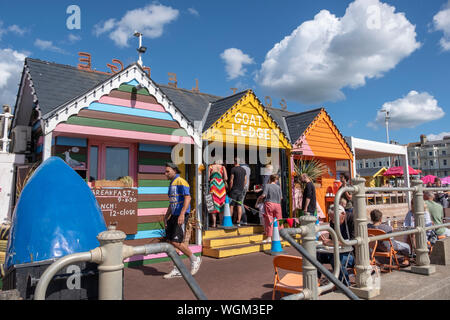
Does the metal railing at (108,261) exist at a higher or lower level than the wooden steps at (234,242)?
higher

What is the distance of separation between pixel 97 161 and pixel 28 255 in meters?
3.95

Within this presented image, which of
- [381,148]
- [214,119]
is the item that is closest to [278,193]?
[214,119]

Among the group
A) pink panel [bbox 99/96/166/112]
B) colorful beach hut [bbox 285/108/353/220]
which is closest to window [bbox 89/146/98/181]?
pink panel [bbox 99/96/166/112]

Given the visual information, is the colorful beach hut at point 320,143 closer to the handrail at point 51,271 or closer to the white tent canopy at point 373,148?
the white tent canopy at point 373,148

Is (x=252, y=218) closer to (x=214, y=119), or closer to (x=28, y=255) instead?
(x=214, y=119)

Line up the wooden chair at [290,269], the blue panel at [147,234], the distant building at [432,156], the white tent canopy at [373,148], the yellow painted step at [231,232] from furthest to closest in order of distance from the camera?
the distant building at [432,156] < the white tent canopy at [373,148] < the yellow painted step at [231,232] < the blue panel at [147,234] < the wooden chair at [290,269]

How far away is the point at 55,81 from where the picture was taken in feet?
23.6

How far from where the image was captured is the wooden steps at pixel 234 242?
7473 mm

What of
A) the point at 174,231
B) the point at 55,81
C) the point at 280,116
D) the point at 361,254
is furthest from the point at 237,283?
the point at 280,116

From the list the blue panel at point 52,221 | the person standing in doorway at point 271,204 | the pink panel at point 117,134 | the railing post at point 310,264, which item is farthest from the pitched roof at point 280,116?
the railing post at point 310,264

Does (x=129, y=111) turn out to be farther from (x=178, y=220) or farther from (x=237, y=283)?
(x=237, y=283)

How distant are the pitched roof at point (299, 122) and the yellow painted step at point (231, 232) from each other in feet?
11.9

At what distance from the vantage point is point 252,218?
34.8 feet

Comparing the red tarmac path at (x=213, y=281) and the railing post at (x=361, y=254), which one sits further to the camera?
the red tarmac path at (x=213, y=281)
